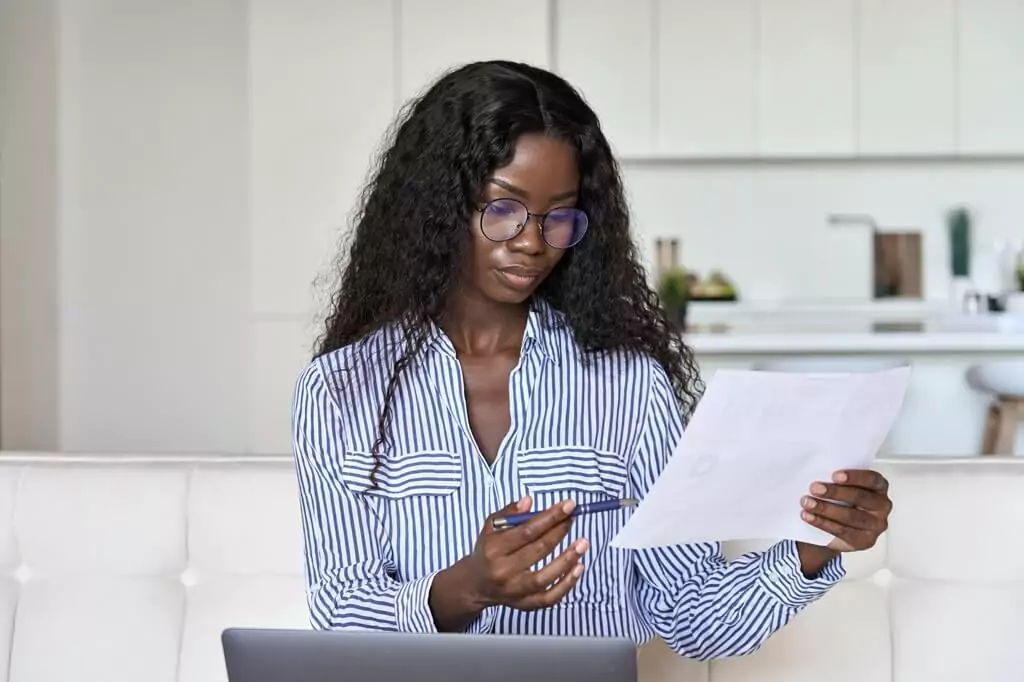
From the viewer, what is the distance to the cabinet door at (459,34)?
445 centimetres

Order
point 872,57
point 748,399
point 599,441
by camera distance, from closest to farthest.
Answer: point 748,399 → point 599,441 → point 872,57

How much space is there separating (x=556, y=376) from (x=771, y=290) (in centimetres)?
412

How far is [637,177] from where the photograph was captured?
5355 mm

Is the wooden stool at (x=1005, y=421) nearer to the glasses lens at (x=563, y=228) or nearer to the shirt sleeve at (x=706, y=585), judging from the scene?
the shirt sleeve at (x=706, y=585)

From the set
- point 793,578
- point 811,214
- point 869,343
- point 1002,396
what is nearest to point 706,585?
point 793,578

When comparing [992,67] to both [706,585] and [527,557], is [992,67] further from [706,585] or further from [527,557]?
[527,557]

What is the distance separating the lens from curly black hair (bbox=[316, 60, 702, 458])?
130cm

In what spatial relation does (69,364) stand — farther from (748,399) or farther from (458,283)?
(748,399)

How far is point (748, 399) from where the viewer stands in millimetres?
982

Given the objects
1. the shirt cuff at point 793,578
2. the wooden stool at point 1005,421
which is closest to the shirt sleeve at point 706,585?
the shirt cuff at point 793,578

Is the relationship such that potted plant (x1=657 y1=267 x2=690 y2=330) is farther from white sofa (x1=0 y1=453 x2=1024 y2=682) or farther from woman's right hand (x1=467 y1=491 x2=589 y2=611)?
woman's right hand (x1=467 y1=491 x2=589 y2=611)

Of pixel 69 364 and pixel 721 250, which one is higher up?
pixel 721 250

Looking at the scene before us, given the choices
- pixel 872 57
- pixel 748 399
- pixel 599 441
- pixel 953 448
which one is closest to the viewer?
pixel 748 399

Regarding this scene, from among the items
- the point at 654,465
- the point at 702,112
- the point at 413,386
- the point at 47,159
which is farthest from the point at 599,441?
the point at 47,159
